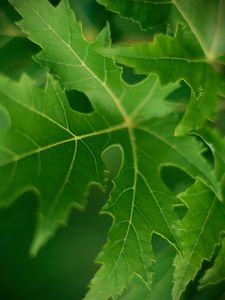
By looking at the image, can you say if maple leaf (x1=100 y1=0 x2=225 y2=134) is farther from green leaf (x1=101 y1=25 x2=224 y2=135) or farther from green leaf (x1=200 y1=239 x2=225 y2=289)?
green leaf (x1=200 y1=239 x2=225 y2=289)

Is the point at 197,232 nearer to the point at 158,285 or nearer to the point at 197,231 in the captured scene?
the point at 197,231

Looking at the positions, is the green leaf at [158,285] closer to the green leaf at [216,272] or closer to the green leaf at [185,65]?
the green leaf at [216,272]

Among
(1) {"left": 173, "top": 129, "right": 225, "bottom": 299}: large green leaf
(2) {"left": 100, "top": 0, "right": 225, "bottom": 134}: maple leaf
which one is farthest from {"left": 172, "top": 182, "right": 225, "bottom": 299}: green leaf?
(2) {"left": 100, "top": 0, "right": 225, "bottom": 134}: maple leaf

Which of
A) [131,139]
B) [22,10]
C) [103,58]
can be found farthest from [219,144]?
[22,10]

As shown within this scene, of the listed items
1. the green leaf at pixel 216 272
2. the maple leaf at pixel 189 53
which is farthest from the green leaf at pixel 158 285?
the maple leaf at pixel 189 53

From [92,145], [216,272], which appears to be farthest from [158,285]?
[92,145]

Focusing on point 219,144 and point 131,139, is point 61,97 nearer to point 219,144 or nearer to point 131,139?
point 131,139

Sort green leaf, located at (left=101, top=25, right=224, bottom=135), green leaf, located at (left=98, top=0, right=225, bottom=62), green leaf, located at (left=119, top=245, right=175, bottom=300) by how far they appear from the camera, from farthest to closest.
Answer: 1. green leaf, located at (left=119, top=245, right=175, bottom=300)
2. green leaf, located at (left=98, top=0, right=225, bottom=62)
3. green leaf, located at (left=101, top=25, right=224, bottom=135)

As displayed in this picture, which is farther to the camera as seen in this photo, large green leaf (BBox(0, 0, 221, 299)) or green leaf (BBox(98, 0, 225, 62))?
green leaf (BBox(98, 0, 225, 62))
